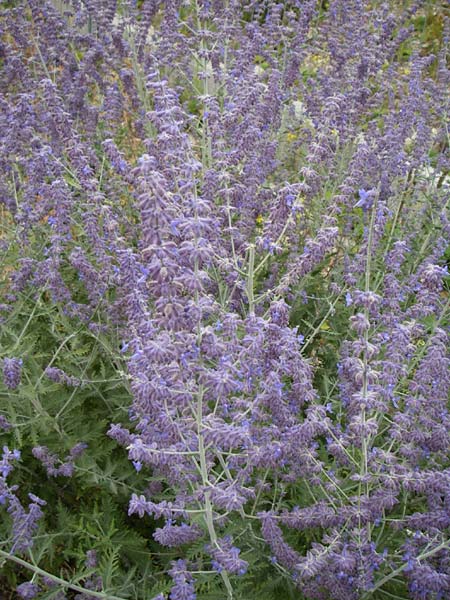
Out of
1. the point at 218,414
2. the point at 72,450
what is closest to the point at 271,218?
the point at 218,414

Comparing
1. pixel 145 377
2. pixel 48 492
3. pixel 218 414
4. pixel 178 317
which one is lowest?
pixel 48 492

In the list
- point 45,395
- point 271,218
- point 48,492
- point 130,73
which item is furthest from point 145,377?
point 130,73

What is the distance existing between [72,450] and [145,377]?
139cm

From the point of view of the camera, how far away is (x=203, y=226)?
192 centimetres

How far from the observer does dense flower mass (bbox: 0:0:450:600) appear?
7.58ft

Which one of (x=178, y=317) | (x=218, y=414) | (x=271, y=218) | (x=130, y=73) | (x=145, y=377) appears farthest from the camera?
(x=130, y=73)

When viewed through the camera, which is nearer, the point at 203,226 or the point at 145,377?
the point at 203,226

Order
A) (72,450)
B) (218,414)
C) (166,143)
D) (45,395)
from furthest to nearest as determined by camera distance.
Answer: (45,395) → (72,450) → (218,414) → (166,143)

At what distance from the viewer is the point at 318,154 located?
305 centimetres

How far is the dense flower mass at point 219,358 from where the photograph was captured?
2.31m

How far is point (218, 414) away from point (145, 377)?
0.74 meters

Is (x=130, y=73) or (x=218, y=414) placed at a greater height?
(x=130, y=73)

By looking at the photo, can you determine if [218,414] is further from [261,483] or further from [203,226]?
[203,226]

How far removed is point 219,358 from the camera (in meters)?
2.27
